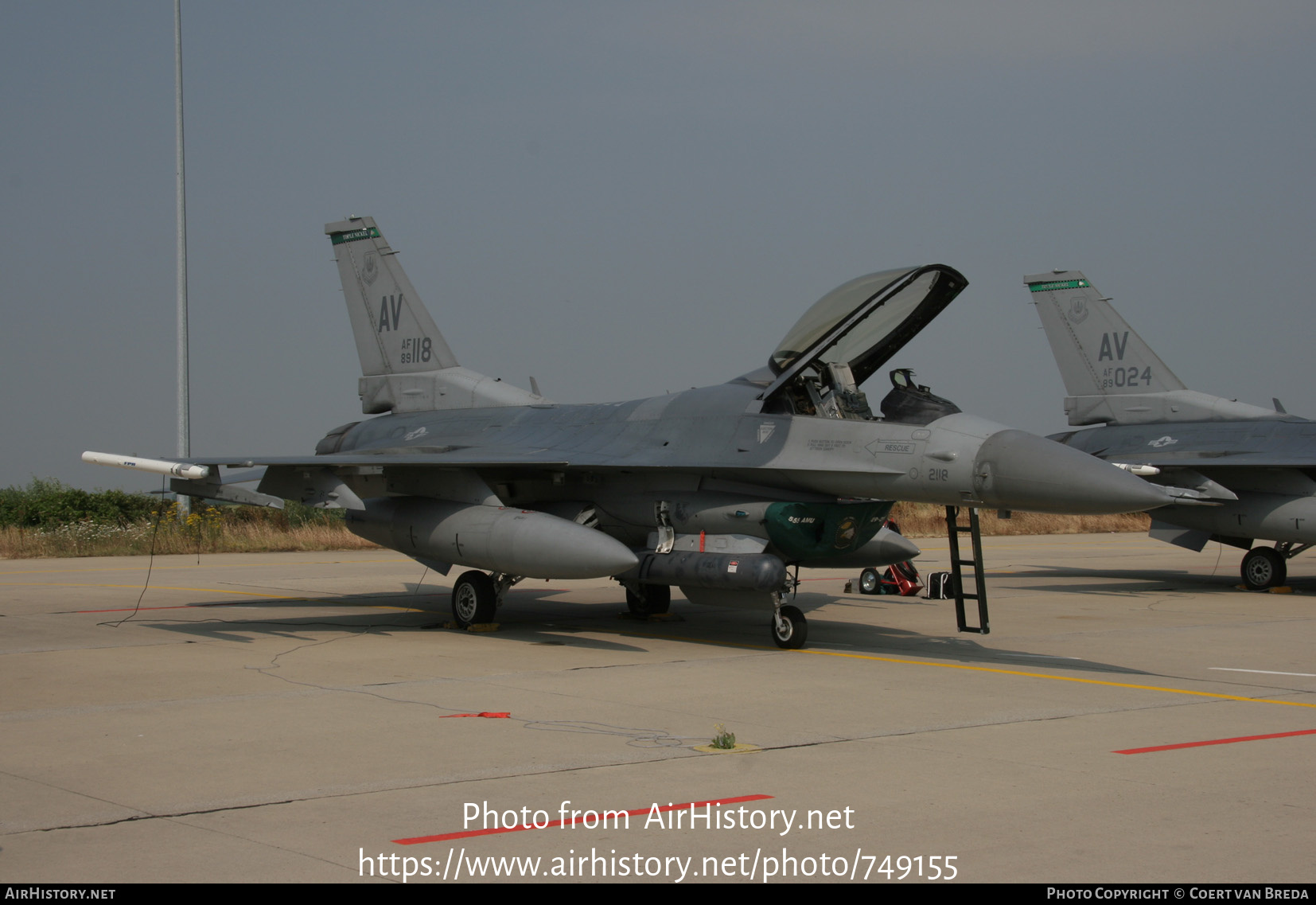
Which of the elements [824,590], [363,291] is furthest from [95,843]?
[824,590]

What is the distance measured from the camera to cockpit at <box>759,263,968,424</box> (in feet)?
34.6

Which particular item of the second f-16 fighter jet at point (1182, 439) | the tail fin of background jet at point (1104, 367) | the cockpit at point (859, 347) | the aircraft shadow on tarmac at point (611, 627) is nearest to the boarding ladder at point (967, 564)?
the aircraft shadow on tarmac at point (611, 627)

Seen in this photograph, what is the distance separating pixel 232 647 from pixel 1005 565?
54.7 feet

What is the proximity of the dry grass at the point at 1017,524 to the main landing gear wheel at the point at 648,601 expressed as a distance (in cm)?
2175

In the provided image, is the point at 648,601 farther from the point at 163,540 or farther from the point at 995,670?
the point at 163,540

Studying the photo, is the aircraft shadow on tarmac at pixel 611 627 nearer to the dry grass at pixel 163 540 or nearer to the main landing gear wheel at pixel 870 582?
the main landing gear wheel at pixel 870 582

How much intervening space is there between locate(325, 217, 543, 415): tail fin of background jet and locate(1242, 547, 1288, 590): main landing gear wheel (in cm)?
1161

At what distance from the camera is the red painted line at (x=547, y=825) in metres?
4.60

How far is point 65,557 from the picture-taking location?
2417 cm

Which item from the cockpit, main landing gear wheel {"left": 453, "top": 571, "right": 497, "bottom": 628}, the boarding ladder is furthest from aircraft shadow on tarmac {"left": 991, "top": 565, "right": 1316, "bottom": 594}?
main landing gear wheel {"left": 453, "top": 571, "right": 497, "bottom": 628}

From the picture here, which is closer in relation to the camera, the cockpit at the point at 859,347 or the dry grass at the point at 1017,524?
the cockpit at the point at 859,347

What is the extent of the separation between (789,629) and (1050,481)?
2865 mm

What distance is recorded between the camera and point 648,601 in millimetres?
13719

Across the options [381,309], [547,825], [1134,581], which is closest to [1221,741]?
[547,825]
